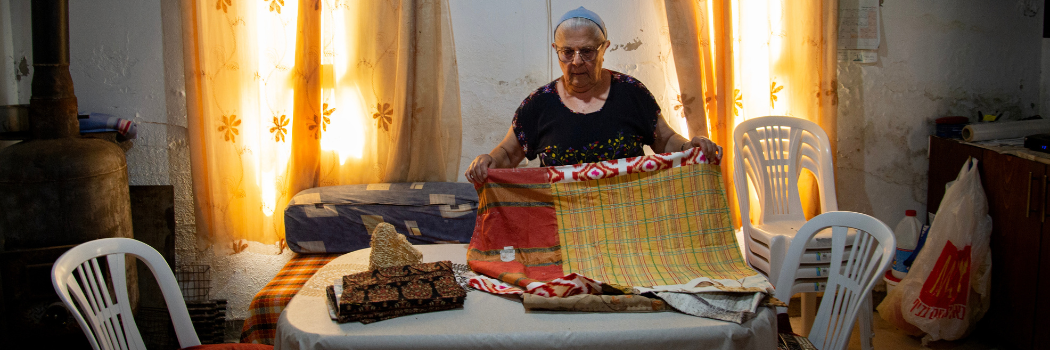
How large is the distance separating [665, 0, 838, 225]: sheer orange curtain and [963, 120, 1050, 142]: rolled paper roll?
2.11ft

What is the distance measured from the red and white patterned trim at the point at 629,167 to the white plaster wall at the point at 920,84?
203 cm

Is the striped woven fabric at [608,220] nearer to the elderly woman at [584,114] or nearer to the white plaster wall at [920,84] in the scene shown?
the elderly woman at [584,114]

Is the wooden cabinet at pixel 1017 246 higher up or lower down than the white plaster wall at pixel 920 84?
lower down

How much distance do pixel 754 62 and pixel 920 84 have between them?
3.23ft

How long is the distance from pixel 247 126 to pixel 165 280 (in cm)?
163

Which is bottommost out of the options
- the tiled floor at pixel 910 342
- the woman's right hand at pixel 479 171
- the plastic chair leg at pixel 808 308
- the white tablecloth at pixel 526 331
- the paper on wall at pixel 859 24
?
the tiled floor at pixel 910 342

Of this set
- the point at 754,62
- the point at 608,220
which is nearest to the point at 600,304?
the point at 608,220

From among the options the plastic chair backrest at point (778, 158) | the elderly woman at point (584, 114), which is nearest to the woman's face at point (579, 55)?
the elderly woman at point (584, 114)

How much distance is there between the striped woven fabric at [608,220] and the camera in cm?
223

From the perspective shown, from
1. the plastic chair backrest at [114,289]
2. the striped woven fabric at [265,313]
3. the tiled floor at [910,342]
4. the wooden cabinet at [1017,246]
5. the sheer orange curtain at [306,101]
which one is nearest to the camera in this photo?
the plastic chair backrest at [114,289]

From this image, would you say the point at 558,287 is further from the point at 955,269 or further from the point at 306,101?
the point at 955,269

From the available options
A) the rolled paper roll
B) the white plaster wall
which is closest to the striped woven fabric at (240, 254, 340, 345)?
the white plaster wall

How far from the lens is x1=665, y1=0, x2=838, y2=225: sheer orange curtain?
3.72 meters

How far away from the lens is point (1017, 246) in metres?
3.25
